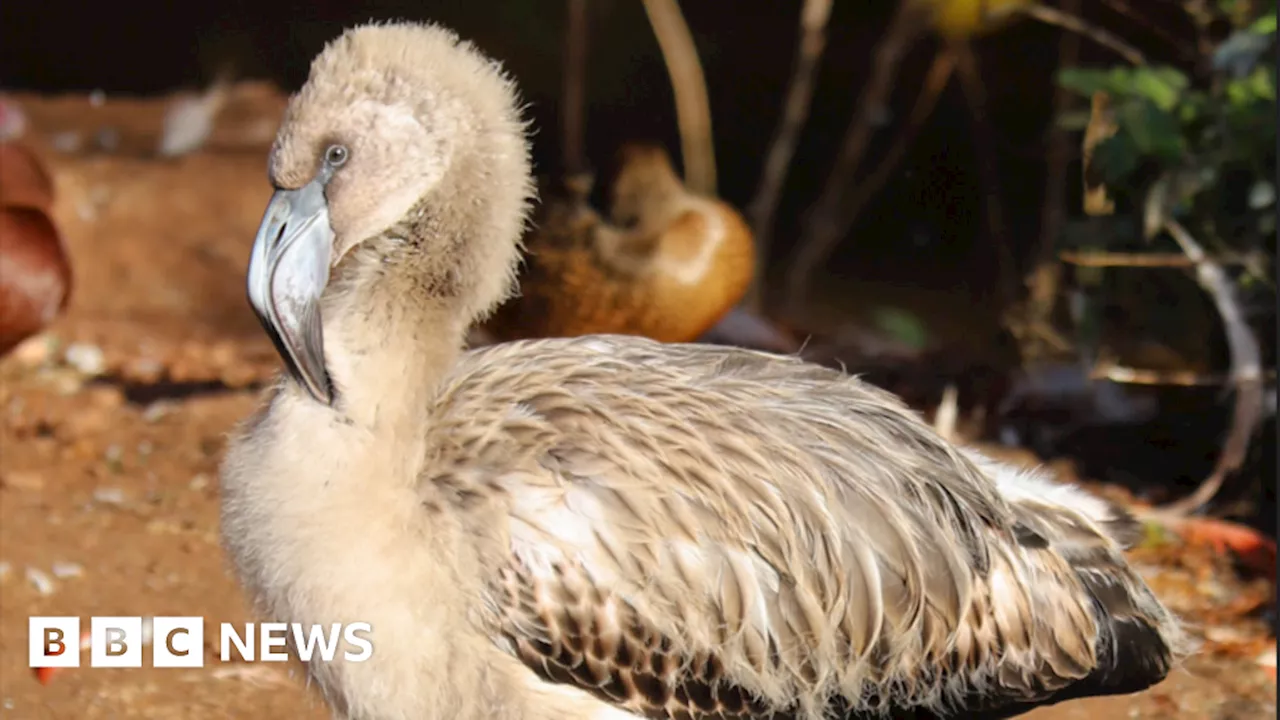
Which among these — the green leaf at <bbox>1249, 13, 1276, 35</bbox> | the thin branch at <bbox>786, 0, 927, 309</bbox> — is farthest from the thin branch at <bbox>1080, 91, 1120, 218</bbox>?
the thin branch at <bbox>786, 0, 927, 309</bbox>

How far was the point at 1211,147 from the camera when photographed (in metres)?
4.28

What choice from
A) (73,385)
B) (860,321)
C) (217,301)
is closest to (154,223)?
(217,301)

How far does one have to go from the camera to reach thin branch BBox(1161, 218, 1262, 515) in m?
4.27

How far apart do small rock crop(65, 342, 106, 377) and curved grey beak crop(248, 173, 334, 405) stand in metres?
3.37

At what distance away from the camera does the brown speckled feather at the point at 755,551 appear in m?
2.56

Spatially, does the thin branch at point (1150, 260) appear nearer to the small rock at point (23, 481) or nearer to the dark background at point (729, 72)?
the small rock at point (23, 481)

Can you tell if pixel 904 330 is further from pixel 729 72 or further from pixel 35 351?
pixel 35 351

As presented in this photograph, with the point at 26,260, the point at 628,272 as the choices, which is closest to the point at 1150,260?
the point at 628,272

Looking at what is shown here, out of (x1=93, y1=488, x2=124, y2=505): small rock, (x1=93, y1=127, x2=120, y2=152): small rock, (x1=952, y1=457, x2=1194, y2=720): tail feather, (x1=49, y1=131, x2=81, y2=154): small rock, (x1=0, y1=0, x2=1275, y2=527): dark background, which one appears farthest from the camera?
(x1=0, y1=0, x2=1275, y2=527): dark background

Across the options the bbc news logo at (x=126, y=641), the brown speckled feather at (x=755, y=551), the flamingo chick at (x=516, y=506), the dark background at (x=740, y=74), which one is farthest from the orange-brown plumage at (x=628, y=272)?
the dark background at (x=740, y=74)

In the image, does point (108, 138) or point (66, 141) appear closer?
point (66, 141)

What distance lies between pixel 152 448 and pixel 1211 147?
9.94 feet

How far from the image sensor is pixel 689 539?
2627mm

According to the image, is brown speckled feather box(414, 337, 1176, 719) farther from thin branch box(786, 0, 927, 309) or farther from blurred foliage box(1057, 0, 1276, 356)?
thin branch box(786, 0, 927, 309)
